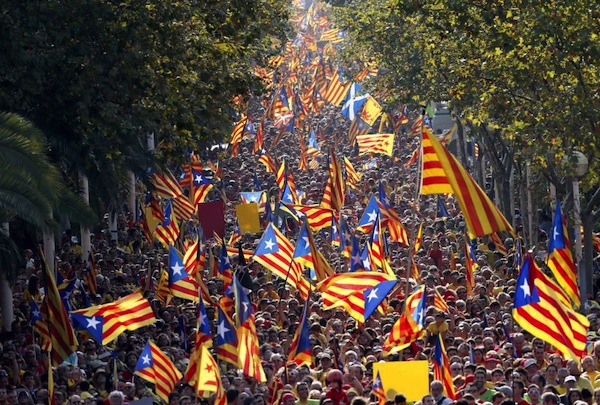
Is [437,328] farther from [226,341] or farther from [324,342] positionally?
[226,341]

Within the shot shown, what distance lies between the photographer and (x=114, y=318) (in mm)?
20078

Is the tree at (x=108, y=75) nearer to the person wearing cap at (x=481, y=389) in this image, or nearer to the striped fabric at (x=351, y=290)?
the striped fabric at (x=351, y=290)

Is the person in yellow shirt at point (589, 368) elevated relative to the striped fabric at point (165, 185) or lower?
lower

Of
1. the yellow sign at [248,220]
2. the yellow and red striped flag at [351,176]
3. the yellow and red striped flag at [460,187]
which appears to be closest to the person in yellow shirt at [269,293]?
the yellow sign at [248,220]

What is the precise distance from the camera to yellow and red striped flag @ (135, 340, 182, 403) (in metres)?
18.3

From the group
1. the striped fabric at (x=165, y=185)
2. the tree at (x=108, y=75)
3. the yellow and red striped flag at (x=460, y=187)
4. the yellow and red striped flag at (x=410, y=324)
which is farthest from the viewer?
the striped fabric at (x=165, y=185)

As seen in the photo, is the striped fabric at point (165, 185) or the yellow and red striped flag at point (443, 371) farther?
the striped fabric at point (165, 185)

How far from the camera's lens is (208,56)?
2822cm

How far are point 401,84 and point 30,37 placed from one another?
19281 millimetres

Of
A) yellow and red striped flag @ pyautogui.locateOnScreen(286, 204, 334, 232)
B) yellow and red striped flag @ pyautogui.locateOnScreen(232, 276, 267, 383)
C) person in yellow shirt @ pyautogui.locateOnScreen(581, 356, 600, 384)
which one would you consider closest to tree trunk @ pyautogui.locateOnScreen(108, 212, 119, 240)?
yellow and red striped flag @ pyautogui.locateOnScreen(286, 204, 334, 232)

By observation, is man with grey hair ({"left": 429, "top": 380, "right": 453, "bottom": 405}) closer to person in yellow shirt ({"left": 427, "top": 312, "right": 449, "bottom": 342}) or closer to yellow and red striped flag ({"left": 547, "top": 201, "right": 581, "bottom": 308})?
person in yellow shirt ({"left": 427, "top": 312, "right": 449, "bottom": 342})

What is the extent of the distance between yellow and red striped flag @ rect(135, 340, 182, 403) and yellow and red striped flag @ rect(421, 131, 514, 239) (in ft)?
10.8

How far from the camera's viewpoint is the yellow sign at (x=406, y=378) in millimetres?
16719

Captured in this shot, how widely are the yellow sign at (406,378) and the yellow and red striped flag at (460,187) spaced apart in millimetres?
1735
